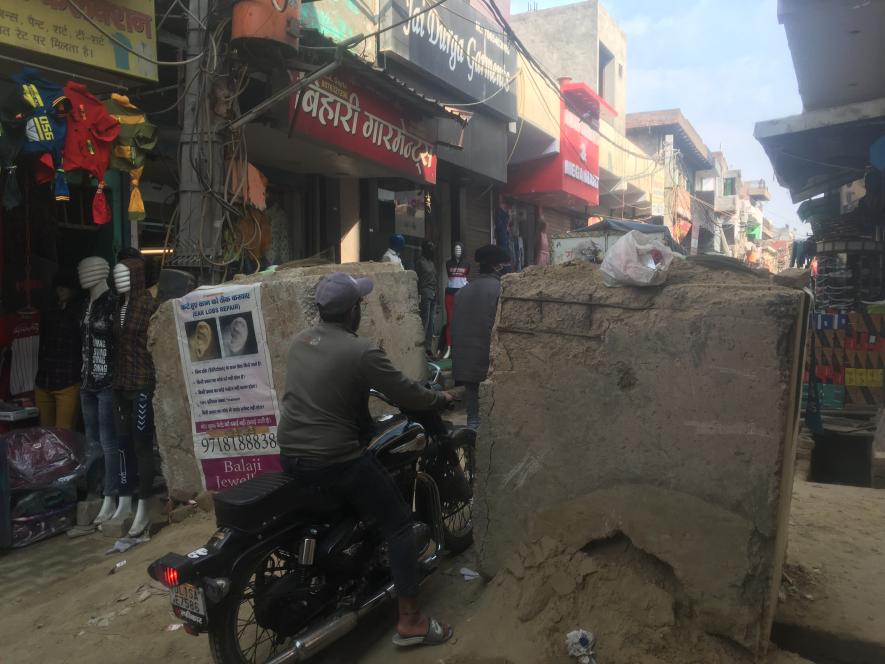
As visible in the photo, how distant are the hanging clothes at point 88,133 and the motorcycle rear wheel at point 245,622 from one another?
3.57 m

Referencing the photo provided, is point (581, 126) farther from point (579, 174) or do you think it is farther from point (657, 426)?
point (657, 426)

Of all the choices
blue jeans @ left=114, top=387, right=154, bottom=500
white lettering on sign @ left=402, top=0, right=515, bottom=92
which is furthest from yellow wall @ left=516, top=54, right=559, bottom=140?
blue jeans @ left=114, top=387, right=154, bottom=500

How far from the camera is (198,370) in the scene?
15.3 ft

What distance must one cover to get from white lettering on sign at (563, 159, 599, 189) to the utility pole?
10.5 meters

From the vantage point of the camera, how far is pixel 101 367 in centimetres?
474

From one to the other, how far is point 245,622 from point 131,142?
3.98 metres

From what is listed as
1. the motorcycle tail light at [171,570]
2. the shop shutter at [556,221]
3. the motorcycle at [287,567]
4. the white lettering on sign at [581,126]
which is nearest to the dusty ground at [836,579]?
the motorcycle at [287,567]

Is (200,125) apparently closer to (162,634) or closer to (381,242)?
(162,634)

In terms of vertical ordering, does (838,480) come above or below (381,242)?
below

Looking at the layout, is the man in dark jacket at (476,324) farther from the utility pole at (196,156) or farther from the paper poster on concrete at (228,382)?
the utility pole at (196,156)

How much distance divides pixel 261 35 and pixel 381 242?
6052 mm

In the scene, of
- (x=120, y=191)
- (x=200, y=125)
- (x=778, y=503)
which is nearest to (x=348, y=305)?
(x=778, y=503)

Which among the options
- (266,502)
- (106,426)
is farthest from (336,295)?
(106,426)

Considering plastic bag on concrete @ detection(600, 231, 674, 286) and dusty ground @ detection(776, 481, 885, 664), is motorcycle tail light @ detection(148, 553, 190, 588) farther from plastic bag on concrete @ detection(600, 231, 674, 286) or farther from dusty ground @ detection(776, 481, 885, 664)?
dusty ground @ detection(776, 481, 885, 664)
